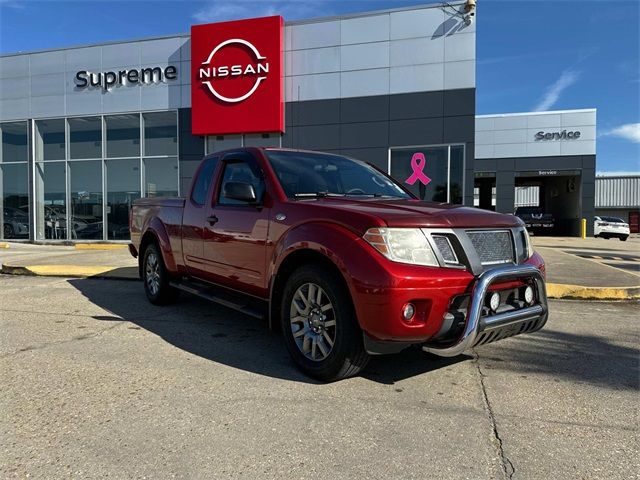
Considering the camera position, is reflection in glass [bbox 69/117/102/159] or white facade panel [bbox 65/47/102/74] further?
reflection in glass [bbox 69/117/102/159]

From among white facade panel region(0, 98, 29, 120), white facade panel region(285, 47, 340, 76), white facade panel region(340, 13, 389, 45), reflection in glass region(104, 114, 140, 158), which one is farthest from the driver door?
white facade panel region(0, 98, 29, 120)

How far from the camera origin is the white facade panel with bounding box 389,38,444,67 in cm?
1450

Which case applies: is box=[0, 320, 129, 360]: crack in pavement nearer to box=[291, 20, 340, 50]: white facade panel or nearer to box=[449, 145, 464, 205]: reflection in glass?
box=[449, 145, 464, 205]: reflection in glass

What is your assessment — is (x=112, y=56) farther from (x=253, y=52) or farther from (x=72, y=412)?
(x=72, y=412)

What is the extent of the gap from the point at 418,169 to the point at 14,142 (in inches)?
606

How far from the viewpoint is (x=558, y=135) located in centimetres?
3278

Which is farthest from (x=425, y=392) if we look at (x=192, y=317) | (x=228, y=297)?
(x=192, y=317)

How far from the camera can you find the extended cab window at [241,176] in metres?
4.66

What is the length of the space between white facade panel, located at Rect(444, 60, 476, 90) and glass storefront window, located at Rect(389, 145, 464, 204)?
1775mm

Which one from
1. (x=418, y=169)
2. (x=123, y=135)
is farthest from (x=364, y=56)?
(x=123, y=135)

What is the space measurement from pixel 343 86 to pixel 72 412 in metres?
13.7

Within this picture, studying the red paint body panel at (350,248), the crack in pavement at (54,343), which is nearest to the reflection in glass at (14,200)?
the crack in pavement at (54,343)

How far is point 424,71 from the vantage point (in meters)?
14.7

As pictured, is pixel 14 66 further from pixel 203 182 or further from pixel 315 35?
pixel 203 182
